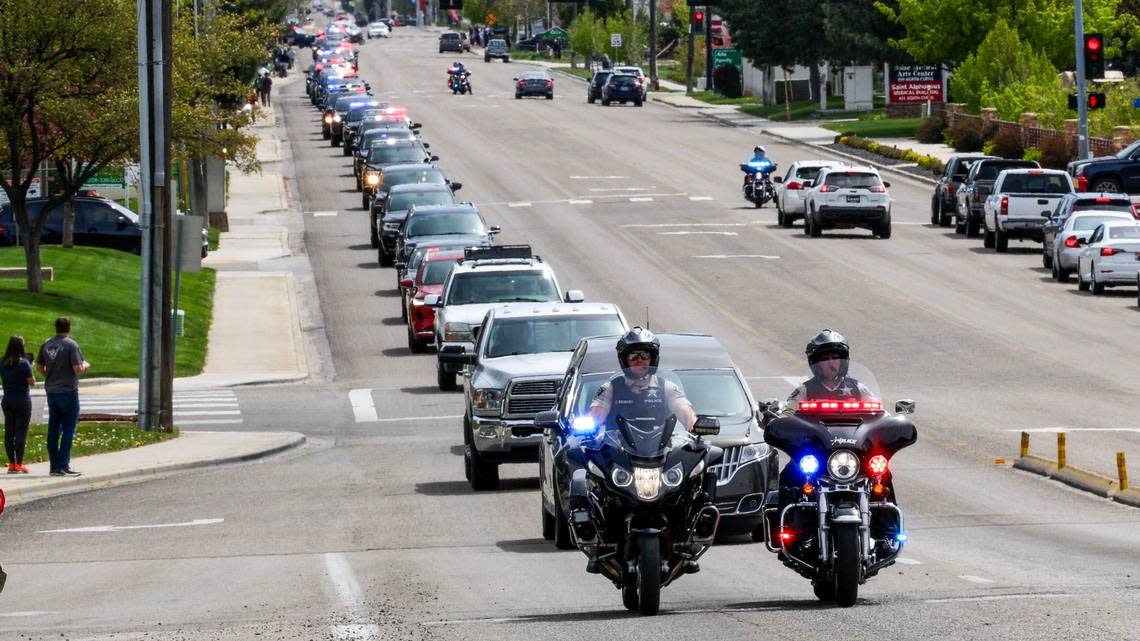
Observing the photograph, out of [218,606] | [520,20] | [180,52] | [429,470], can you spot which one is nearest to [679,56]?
[520,20]

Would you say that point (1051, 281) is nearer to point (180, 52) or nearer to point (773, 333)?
point (773, 333)

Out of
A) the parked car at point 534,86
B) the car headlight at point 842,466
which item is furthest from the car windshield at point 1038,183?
the parked car at point 534,86

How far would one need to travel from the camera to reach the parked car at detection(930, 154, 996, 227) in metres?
54.3

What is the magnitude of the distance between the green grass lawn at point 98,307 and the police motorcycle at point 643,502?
22.6 m

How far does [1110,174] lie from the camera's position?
182 ft

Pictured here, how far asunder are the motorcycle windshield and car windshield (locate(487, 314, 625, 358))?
9.25 meters

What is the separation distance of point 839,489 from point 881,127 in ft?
235

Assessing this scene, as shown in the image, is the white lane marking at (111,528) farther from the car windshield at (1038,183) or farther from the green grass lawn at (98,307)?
the car windshield at (1038,183)

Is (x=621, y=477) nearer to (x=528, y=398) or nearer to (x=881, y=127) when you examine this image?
(x=528, y=398)

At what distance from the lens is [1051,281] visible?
44531mm

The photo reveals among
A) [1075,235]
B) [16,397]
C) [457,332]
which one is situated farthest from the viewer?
[1075,235]

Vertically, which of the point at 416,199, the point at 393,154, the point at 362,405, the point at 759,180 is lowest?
the point at 362,405

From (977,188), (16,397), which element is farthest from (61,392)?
(977,188)

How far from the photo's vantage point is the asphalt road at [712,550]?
1309 centimetres
